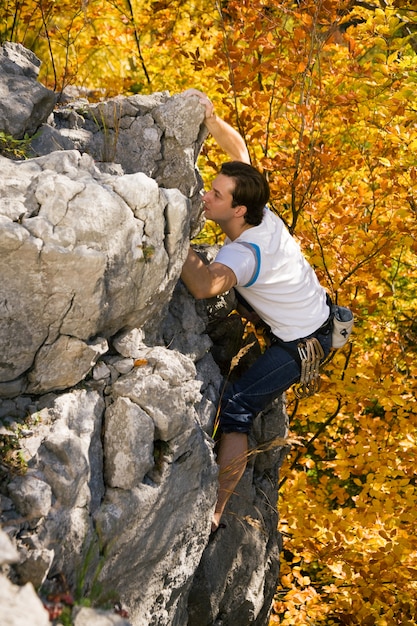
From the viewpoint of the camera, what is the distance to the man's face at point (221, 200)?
559cm

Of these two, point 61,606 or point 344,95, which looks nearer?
point 61,606

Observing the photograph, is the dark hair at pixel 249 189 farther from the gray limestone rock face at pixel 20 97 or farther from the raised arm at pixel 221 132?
the gray limestone rock face at pixel 20 97

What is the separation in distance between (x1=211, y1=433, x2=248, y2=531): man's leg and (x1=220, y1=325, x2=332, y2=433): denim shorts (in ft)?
0.27

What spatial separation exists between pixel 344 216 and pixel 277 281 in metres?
1.84

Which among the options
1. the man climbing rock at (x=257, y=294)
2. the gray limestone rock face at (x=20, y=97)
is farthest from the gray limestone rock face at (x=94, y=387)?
the man climbing rock at (x=257, y=294)

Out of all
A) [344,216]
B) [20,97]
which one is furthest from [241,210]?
[344,216]

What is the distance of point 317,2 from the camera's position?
6.68 meters

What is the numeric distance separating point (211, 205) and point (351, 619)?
15.9 ft

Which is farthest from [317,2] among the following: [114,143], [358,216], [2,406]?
[2,406]

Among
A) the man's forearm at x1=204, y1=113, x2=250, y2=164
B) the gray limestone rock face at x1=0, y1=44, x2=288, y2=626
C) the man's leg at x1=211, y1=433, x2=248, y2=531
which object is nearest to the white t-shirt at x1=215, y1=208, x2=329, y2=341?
the man's forearm at x1=204, y1=113, x2=250, y2=164

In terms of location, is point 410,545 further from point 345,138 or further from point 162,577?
point 345,138

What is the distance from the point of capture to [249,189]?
550cm

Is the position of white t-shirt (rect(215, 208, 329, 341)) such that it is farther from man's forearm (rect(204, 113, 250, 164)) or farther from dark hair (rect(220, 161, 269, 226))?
man's forearm (rect(204, 113, 250, 164))

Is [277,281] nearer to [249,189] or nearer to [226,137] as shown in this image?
[249,189]
